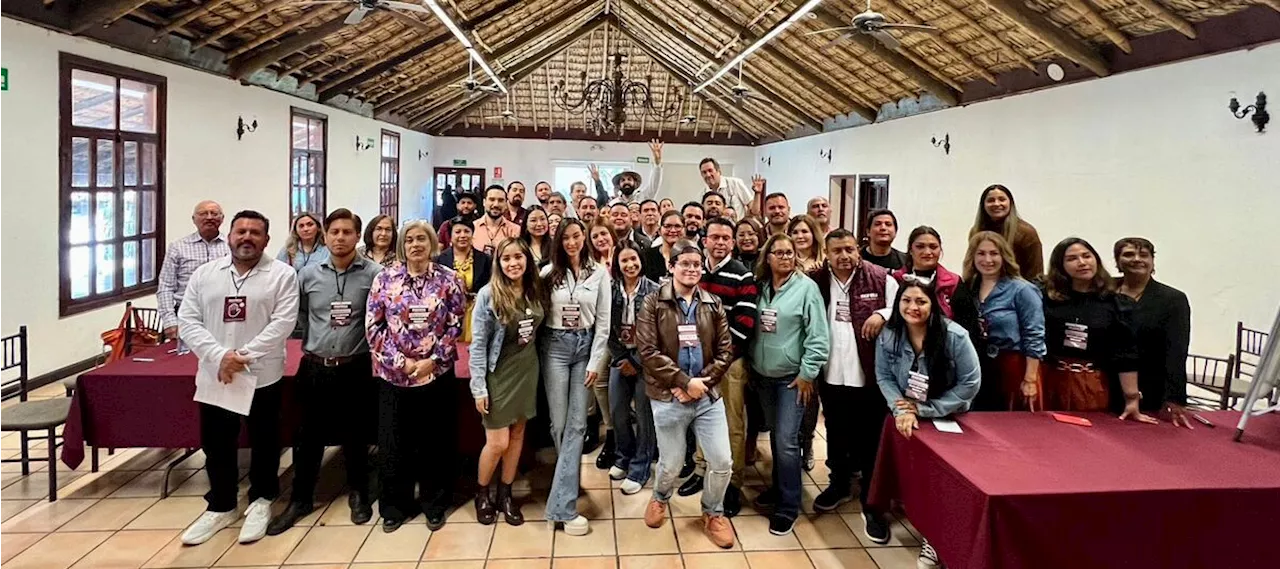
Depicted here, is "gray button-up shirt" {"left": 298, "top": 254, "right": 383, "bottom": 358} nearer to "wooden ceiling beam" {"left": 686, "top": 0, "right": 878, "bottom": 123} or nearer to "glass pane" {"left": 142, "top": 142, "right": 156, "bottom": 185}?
"glass pane" {"left": 142, "top": 142, "right": 156, "bottom": 185}

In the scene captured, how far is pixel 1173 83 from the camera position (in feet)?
17.6

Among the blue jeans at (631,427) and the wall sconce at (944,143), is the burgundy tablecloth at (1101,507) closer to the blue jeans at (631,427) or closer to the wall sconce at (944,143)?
the blue jeans at (631,427)

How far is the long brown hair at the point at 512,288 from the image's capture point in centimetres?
307

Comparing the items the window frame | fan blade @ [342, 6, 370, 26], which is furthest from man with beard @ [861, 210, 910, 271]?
the window frame

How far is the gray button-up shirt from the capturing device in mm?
3139

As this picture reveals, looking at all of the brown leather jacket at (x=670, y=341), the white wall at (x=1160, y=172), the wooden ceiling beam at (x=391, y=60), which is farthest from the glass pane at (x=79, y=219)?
the white wall at (x=1160, y=172)

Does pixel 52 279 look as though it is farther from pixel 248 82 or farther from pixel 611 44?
pixel 611 44

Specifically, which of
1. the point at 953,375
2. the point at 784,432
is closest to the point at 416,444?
the point at 784,432

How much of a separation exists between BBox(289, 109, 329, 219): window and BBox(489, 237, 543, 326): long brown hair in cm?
719

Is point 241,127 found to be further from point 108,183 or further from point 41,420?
point 41,420

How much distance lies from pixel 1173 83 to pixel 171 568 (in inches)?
274

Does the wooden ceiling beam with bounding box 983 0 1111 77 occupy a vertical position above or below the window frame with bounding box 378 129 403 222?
above

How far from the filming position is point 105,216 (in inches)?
229

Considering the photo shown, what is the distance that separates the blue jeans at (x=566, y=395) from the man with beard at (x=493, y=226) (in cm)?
148
